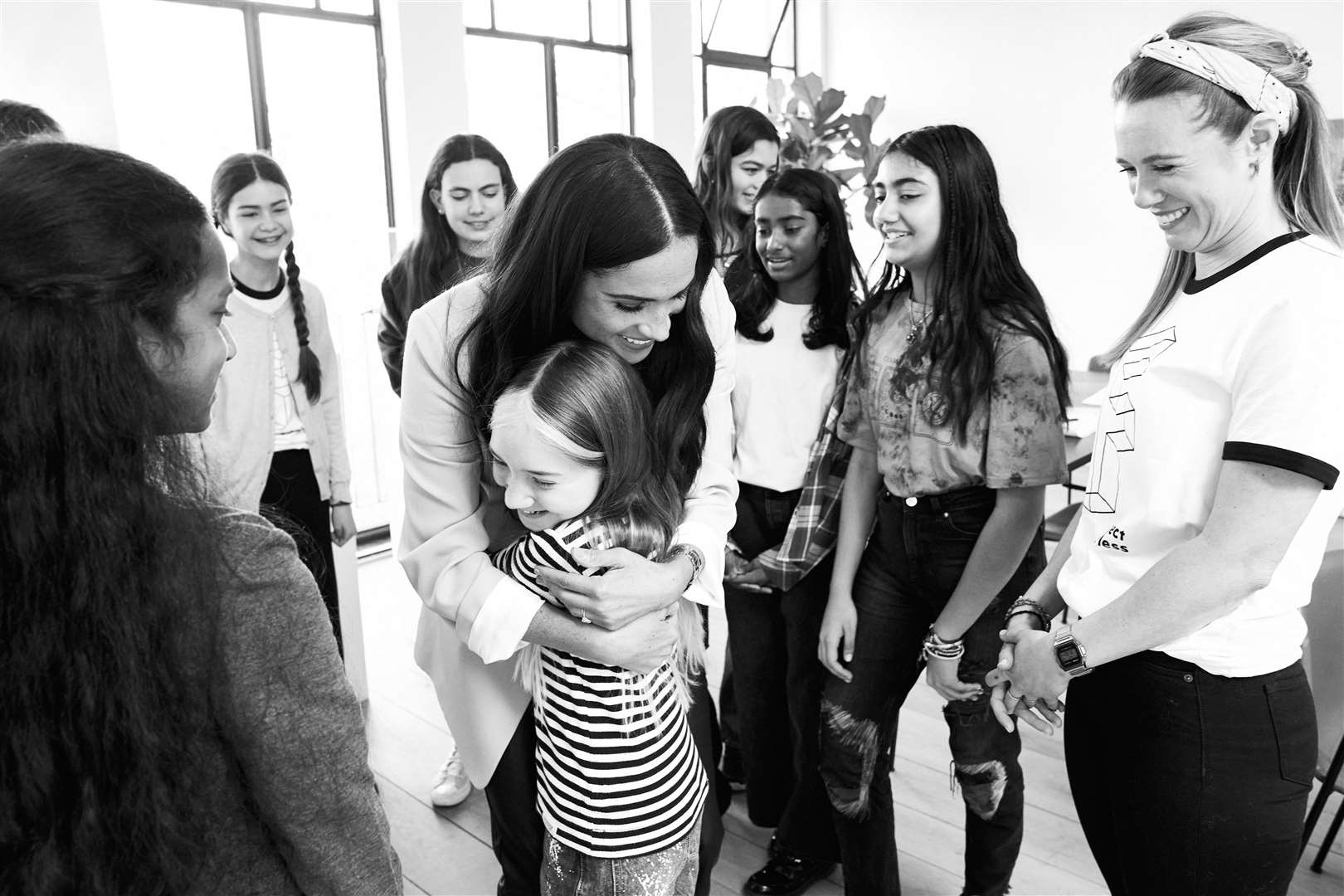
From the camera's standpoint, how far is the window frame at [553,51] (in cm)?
569

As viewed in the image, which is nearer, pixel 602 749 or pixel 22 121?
pixel 602 749

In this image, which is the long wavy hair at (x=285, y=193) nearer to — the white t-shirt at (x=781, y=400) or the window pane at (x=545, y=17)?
the white t-shirt at (x=781, y=400)

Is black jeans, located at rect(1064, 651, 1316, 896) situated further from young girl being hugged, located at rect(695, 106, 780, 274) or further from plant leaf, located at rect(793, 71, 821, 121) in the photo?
plant leaf, located at rect(793, 71, 821, 121)

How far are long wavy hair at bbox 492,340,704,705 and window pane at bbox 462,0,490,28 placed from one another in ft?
15.9

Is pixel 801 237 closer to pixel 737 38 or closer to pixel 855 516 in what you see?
pixel 855 516

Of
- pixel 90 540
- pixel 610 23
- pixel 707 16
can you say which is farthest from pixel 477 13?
pixel 90 540

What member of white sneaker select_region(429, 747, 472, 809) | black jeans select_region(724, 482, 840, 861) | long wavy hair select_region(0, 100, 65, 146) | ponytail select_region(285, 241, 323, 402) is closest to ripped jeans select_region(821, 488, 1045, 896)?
black jeans select_region(724, 482, 840, 861)

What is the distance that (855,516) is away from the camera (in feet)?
6.16

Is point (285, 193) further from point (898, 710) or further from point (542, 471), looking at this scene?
point (898, 710)

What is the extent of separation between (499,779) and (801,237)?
126cm

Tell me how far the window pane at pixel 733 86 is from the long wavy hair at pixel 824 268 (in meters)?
5.12

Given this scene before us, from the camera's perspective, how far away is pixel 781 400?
2074 millimetres

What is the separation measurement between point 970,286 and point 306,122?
4.05 meters

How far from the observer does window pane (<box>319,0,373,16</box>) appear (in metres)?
4.80
